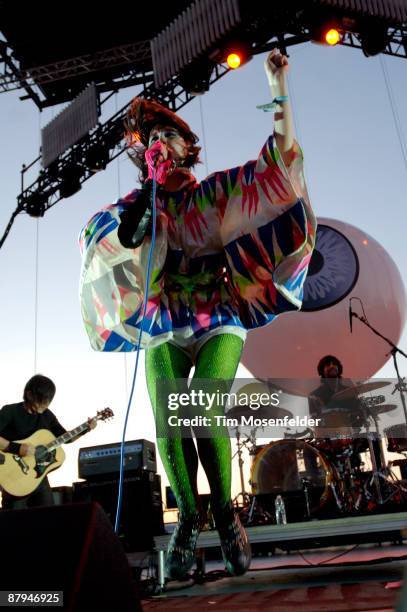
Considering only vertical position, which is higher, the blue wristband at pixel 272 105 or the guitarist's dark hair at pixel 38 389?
the blue wristband at pixel 272 105

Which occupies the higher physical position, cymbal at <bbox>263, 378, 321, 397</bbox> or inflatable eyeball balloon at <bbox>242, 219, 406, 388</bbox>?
inflatable eyeball balloon at <bbox>242, 219, 406, 388</bbox>

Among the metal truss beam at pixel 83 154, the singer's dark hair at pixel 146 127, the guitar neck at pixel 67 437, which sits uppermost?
the metal truss beam at pixel 83 154

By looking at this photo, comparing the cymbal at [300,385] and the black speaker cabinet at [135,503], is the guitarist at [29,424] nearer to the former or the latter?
the black speaker cabinet at [135,503]

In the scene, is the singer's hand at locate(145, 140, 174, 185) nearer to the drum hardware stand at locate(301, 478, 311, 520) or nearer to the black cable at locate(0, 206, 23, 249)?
the drum hardware stand at locate(301, 478, 311, 520)

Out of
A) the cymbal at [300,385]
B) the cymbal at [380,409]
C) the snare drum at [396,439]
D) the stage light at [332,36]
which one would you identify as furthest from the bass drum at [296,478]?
the stage light at [332,36]

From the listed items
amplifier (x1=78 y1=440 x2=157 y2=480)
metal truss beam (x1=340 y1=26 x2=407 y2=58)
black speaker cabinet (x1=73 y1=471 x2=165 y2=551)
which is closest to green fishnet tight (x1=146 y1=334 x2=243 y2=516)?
black speaker cabinet (x1=73 y1=471 x2=165 y2=551)

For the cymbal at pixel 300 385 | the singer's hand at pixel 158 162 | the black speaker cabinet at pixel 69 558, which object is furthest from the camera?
the cymbal at pixel 300 385

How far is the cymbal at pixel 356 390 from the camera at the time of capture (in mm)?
4184

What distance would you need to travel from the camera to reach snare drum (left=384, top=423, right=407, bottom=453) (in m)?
4.75

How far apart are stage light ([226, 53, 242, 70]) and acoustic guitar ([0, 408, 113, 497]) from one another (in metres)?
3.19

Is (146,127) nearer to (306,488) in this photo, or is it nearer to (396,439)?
(306,488)

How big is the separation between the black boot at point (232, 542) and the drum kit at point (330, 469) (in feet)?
9.91

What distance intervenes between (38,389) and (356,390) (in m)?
2.28

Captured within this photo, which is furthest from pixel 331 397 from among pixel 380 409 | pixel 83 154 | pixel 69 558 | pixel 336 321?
pixel 83 154
